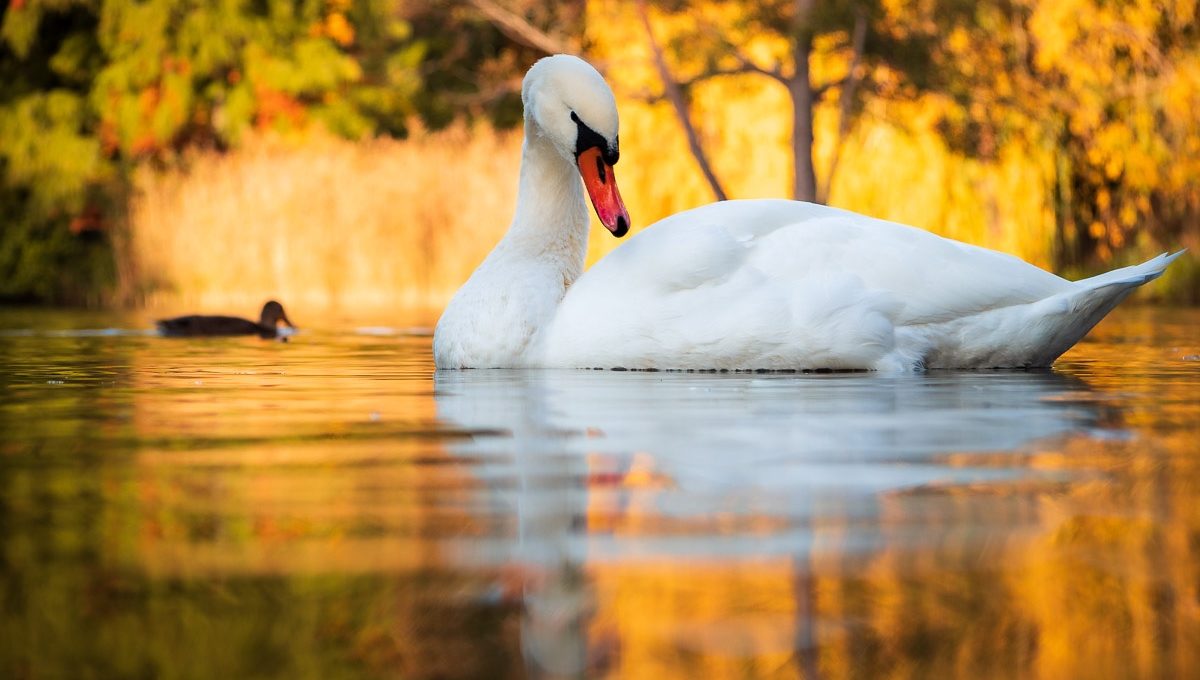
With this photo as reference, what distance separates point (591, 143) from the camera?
6855 millimetres

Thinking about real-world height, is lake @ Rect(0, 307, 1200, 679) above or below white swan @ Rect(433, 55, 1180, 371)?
below

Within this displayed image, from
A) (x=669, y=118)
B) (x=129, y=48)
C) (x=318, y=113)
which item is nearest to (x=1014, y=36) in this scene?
(x=669, y=118)

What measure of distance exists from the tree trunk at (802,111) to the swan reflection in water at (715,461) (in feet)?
36.3

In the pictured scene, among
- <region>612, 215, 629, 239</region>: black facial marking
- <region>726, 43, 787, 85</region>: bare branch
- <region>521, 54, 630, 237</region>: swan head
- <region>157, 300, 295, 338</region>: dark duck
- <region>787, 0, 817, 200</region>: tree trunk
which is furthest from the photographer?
<region>726, 43, 787, 85</region>: bare branch

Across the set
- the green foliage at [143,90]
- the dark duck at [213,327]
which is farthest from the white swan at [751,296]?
the green foliage at [143,90]

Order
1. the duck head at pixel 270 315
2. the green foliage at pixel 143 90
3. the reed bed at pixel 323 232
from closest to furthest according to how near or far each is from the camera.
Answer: the duck head at pixel 270 315 → the reed bed at pixel 323 232 → the green foliage at pixel 143 90

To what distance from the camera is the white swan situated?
20.6 feet

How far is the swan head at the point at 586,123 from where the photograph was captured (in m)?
6.72

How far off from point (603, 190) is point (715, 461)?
10.4ft

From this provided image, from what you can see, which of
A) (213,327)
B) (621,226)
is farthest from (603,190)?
(213,327)

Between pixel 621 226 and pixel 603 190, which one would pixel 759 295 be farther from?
pixel 603 190

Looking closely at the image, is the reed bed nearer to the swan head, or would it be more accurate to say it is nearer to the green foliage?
the green foliage

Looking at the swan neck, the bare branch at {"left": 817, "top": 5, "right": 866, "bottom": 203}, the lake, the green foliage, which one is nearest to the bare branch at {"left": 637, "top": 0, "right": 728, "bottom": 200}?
the bare branch at {"left": 817, "top": 5, "right": 866, "bottom": 203}

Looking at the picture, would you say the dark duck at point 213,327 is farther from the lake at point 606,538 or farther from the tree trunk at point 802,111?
the tree trunk at point 802,111
